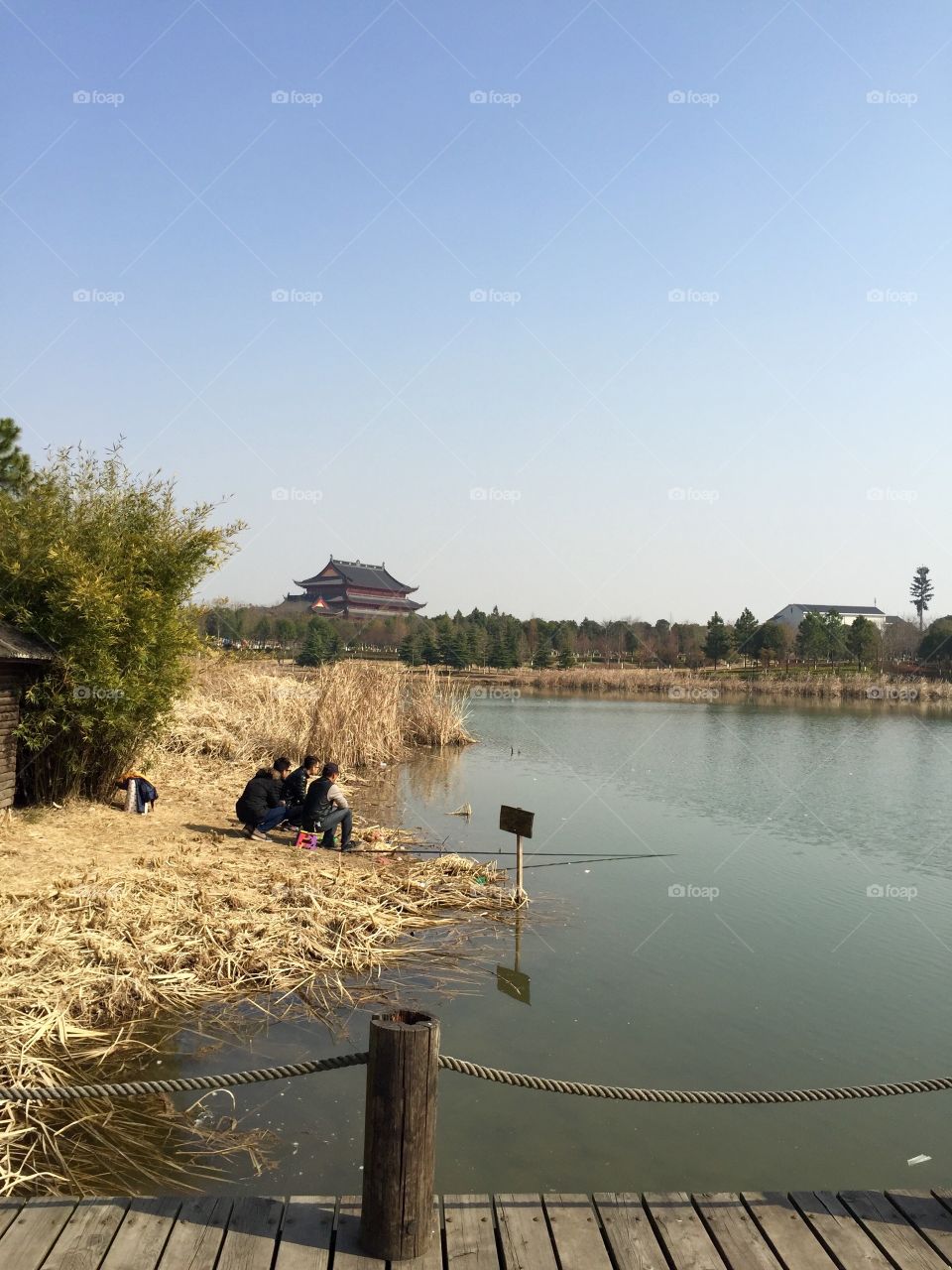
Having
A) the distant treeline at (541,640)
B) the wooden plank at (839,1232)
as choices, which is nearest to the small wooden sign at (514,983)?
the wooden plank at (839,1232)

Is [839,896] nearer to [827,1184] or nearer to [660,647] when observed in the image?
[827,1184]

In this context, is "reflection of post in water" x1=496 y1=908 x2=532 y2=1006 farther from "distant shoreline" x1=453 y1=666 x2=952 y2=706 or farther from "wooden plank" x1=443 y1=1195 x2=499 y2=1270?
"distant shoreline" x1=453 y1=666 x2=952 y2=706

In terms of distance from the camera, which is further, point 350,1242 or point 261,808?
point 261,808

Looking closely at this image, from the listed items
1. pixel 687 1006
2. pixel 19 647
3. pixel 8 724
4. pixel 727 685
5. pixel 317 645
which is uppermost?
pixel 317 645

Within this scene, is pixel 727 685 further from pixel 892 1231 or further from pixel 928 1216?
pixel 892 1231

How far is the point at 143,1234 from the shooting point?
352 cm

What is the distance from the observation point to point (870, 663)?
56.7 metres

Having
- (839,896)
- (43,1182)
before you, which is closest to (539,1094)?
(43,1182)

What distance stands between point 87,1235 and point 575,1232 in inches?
72.1

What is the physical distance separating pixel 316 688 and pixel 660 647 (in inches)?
2006

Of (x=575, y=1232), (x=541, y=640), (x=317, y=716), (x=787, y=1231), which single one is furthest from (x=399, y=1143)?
(x=541, y=640)

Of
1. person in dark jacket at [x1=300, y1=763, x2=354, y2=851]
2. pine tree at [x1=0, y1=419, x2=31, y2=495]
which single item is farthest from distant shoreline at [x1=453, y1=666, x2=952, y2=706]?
person in dark jacket at [x1=300, y1=763, x2=354, y2=851]

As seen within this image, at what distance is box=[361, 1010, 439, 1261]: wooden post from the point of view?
3.43 meters

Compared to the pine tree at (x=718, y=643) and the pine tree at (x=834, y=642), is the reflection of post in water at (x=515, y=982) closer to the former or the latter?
the pine tree at (x=718, y=643)
